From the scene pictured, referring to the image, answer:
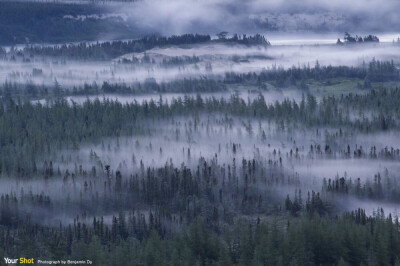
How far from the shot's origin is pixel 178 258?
138 metres

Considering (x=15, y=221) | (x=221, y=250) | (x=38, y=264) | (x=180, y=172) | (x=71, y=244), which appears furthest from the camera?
(x=180, y=172)

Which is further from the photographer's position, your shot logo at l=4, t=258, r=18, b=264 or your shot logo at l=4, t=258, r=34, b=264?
your shot logo at l=4, t=258, r=18, b=264

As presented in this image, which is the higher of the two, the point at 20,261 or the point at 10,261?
the point at 20,261

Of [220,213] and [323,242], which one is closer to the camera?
[323,242]

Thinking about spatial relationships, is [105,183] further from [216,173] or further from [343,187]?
[343,187]

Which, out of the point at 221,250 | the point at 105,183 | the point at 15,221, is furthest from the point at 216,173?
the point at 221,250

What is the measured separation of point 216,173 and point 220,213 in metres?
19.0

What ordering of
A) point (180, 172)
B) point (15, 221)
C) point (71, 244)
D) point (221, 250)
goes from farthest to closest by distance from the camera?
point (180, 172)
point (15, 221)
point (71, 244)
point (221, 250)

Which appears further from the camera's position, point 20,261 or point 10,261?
point 10,261

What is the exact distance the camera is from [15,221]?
166 m

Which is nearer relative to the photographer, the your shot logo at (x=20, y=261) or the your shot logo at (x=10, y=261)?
the your shot logo at (x=20, y=261)

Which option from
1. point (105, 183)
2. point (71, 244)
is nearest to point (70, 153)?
point (105, 183)

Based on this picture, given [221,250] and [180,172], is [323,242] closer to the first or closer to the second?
[221,250]

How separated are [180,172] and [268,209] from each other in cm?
1826
